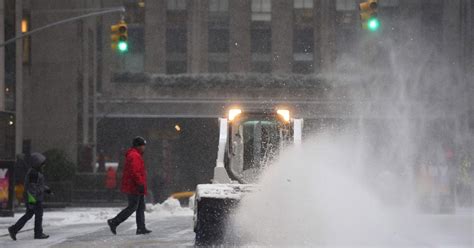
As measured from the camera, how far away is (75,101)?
161 ft

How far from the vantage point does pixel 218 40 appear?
57.8 metres

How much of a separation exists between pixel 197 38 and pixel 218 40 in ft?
4.03

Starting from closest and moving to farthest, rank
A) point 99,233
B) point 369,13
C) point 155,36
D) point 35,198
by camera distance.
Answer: point 35,198
point 99,233
point 369,13
point 155,36

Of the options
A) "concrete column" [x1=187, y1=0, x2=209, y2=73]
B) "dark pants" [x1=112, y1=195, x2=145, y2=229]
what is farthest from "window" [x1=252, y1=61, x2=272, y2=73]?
"dark pants" [x1=112, y1=195, x2=145, y2=229]

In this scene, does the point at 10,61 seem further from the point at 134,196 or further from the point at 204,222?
the point at 204,222

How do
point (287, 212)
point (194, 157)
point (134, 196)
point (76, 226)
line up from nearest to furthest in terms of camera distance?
point (287, 212) < point (134, 196) < point (76, 226) < point (194, 157)

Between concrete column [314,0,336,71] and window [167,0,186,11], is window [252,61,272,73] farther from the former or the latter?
window [167,0,186,11]

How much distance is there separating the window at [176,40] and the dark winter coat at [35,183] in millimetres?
40316

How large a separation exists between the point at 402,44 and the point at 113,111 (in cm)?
1631

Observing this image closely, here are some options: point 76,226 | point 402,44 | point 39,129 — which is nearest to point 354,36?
point 402,44

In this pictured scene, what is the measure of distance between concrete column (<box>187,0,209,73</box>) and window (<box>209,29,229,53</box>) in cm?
30

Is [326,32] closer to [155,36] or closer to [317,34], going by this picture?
[317,34]

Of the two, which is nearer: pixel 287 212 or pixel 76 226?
pixel 287 212

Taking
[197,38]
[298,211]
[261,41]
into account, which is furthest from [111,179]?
[298,211]
